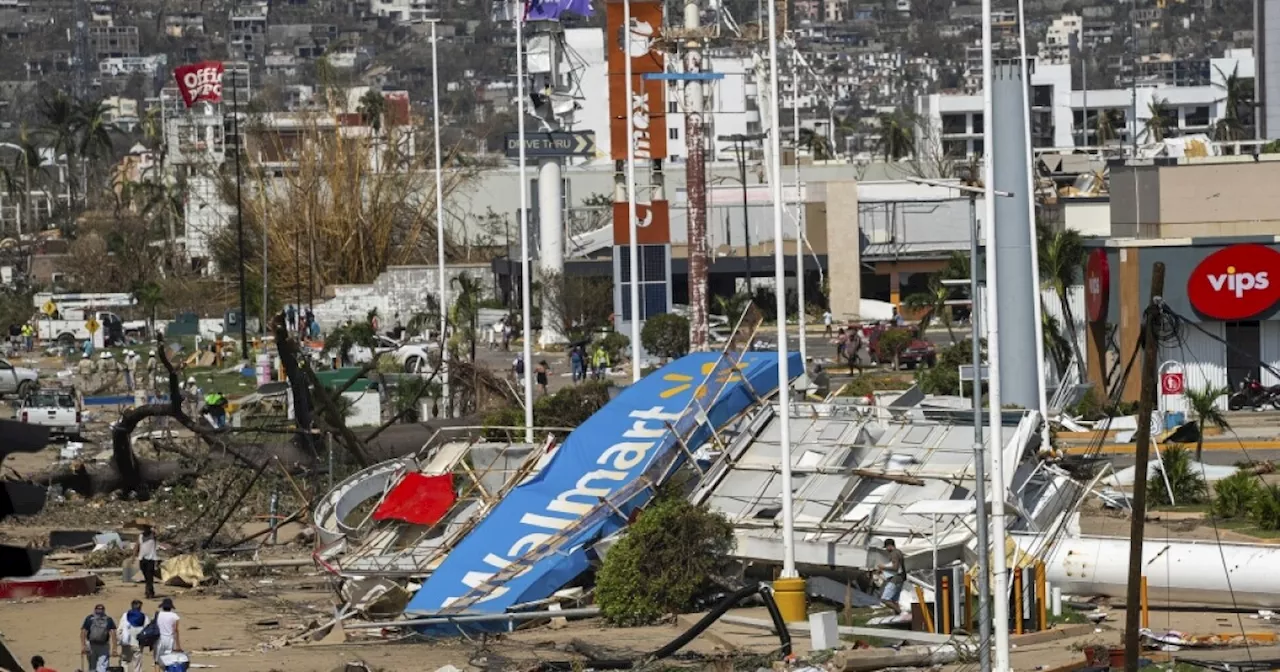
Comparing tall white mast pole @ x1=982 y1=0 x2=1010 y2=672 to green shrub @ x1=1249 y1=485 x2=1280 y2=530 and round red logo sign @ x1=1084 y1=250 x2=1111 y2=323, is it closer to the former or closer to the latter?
green shrub @ x1=1249 y1=485 x2=1280 y2=530

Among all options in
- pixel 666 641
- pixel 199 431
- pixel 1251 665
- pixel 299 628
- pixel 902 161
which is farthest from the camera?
pixel 902 161

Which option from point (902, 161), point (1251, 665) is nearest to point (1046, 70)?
point (902, 161)

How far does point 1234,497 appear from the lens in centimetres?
3158

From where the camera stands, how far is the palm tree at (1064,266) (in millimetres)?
47969

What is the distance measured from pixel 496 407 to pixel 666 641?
17.9 metres

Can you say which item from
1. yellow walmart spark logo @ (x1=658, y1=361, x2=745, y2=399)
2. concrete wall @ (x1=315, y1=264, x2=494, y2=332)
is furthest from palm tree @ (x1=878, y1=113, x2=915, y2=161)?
yellow walmart spark logo @ (x1=658, y1=361, x2=745, y2=399)

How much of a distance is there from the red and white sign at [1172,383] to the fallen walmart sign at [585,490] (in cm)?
1590

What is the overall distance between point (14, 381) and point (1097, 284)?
90.9ft

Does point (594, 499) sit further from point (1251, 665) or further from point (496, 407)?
point (496, 407)

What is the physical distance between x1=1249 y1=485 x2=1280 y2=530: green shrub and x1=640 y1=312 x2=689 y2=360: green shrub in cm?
3104

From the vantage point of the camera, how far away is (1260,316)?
147 feet

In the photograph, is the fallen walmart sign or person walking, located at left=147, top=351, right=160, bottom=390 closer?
the fallen walmart sign

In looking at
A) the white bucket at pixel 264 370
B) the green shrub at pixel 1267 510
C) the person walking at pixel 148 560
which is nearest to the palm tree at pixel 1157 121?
the white bucket at pixel 264 370

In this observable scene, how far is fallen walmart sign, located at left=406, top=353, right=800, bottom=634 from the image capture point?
2584 centimetres
